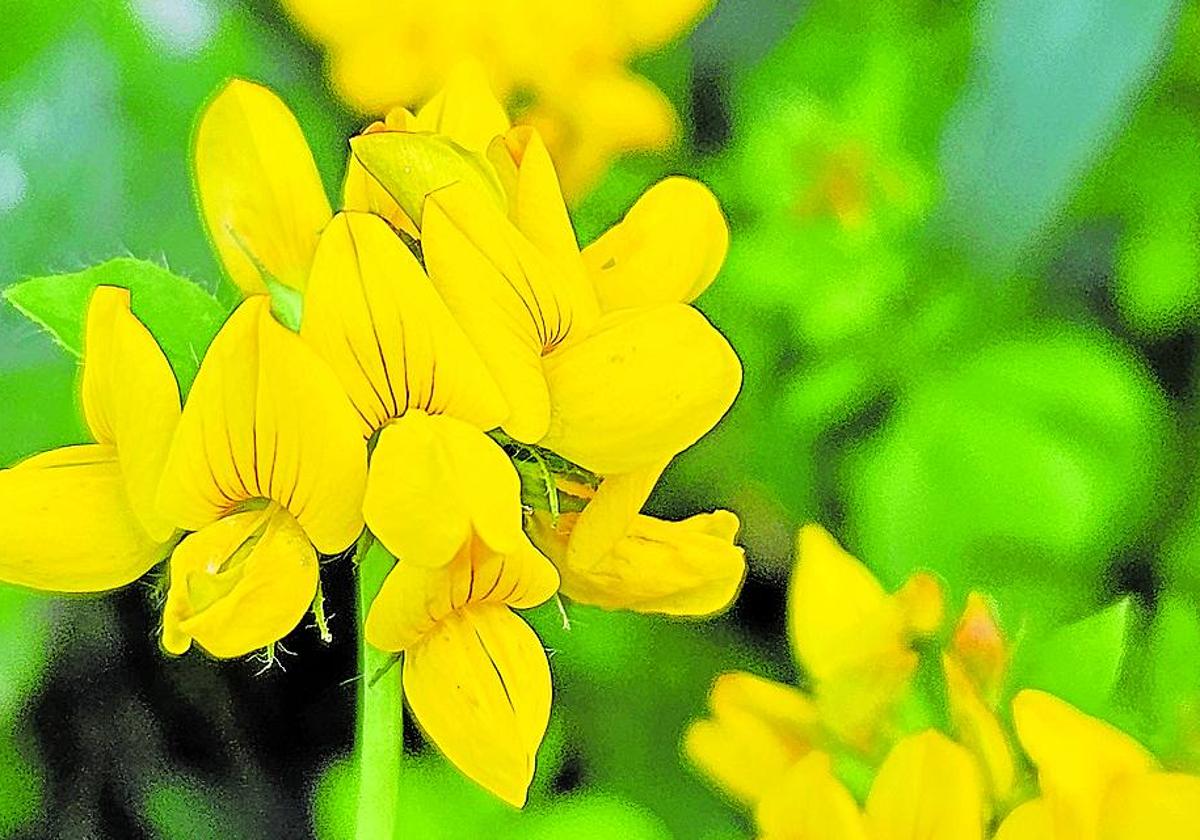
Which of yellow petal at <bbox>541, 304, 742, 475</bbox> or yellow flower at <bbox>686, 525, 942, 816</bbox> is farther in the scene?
yellow flower at <bbox>686, 525, 942, 816</bbox>

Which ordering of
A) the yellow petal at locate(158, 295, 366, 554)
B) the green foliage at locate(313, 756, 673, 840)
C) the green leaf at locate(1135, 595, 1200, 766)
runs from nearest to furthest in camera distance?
1. the yellow petal at locate(158, 295, 366, 554)
2. the green leaf at locate(1135, 595, 1200, 766)
3. the green foliage at locate(313, 756, 673, 840)

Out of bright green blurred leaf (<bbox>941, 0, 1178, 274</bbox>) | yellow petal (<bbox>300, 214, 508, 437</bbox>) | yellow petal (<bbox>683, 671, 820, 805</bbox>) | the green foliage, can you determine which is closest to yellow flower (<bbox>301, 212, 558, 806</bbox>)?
yellow petal (<bbox>300, 214, 508, 437</bbox>)

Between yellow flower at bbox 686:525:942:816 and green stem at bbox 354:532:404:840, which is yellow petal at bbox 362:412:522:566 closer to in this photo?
green stem at bbox 354:532:404:840

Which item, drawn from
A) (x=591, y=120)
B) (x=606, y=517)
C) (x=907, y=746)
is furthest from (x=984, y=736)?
(x=591, y=120)

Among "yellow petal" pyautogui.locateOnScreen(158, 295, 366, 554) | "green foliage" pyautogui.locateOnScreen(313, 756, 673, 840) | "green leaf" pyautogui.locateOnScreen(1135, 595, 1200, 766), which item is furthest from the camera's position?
"green foliage" pyautogui.locateOnScreen(313, 756, 673, 840)

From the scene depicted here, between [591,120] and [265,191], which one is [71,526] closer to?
[265,191]

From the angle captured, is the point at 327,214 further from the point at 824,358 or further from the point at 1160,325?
the point at 1160,325
